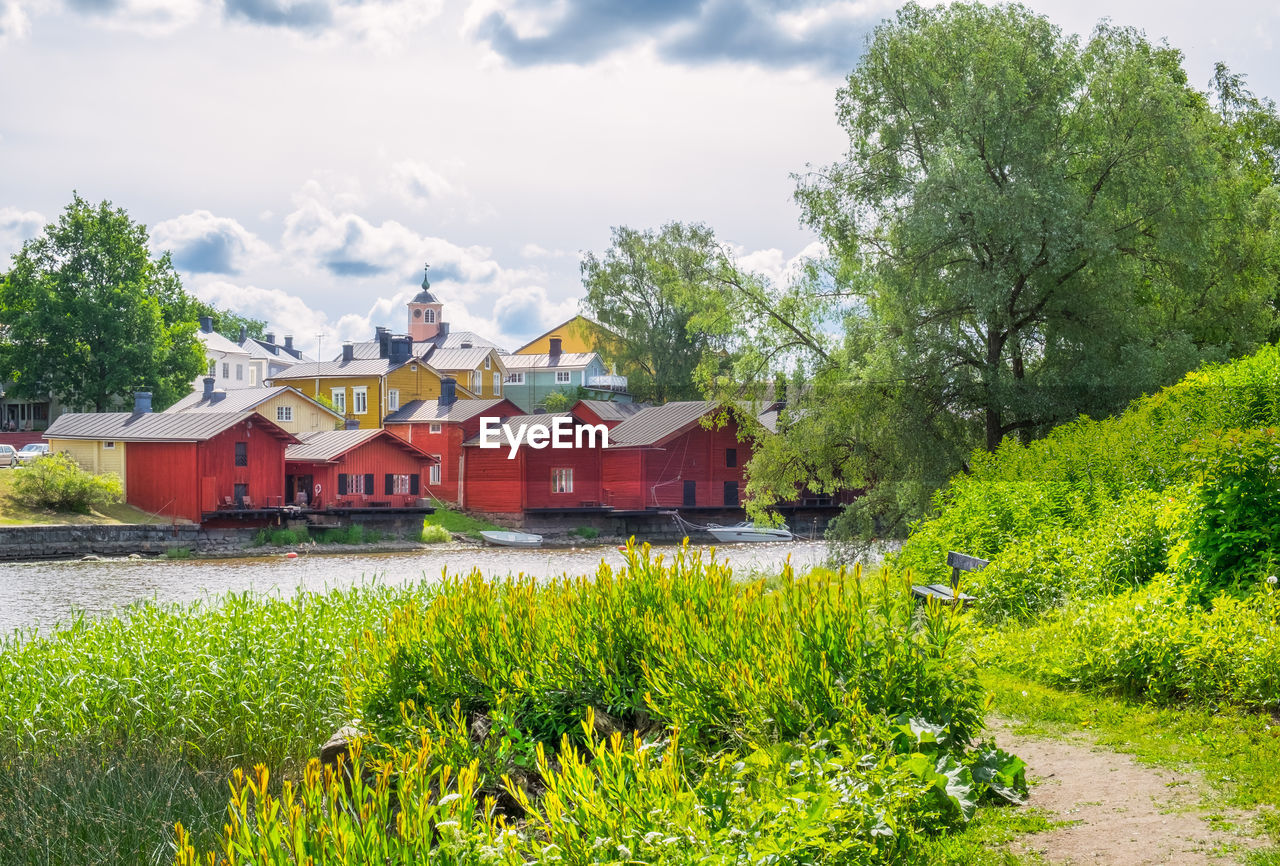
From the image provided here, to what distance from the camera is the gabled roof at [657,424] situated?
170 ft

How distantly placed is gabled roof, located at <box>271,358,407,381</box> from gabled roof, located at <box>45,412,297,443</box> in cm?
1712

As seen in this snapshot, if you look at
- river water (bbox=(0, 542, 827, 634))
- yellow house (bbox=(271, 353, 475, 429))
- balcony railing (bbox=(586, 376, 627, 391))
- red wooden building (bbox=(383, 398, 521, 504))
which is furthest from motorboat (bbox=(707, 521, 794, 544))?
yellow house (bbox=(271, 353, 475, 429))

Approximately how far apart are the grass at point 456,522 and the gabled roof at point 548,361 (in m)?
24.3

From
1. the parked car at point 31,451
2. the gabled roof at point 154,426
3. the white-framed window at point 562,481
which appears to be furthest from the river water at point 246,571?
the parked car at point 31,451

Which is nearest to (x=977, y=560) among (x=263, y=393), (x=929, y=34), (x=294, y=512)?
(x=929, y=34)

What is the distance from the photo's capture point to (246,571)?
38.0 meters

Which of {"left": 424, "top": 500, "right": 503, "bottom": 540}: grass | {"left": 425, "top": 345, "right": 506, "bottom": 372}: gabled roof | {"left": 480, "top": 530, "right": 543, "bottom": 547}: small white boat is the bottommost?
{"left": 480, "top": 530, "right": 543, "bottom": 547}: small white boat

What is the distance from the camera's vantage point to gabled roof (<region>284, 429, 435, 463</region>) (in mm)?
49750

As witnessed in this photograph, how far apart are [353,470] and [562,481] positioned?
10.7 meters

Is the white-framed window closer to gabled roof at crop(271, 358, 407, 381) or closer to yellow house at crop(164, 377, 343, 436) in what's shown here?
yellow house at crop(164, 377, 343, 436)

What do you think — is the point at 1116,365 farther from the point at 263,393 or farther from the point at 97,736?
the point at 263,393

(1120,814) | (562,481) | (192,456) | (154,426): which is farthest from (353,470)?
(1120,814)

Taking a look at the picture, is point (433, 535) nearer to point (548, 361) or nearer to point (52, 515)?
point (52, 515)

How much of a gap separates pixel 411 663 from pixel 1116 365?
1684 centimetres
